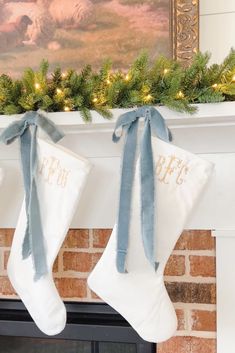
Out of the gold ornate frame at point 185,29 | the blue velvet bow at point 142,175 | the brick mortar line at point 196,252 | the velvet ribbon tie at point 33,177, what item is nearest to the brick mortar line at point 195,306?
the brick mortar line at point 196,252

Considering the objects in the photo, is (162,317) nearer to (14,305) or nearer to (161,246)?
(161,246)

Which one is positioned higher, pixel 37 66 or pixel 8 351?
pixel 37 66

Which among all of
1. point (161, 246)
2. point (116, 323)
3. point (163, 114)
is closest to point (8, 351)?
point (116, 323)

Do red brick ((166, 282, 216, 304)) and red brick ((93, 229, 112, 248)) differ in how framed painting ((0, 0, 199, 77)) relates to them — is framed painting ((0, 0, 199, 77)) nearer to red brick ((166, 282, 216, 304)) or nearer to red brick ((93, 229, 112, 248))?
red brick ((93, 229, 112, 248))

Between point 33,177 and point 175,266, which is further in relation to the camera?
point 175,266

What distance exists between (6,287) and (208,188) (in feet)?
2.39

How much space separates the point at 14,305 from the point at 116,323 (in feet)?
1.14

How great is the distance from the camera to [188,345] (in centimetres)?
134

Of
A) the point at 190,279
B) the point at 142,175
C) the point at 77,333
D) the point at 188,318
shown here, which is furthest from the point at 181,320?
the point at 142,175

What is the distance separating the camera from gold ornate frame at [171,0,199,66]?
4.37 ft

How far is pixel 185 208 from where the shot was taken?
3.67 feet

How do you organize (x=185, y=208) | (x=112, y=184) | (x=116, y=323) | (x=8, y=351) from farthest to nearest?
(x=8, y=351) → (x=116, y=323) → (x=112, y=184) → (x=185, y=208)

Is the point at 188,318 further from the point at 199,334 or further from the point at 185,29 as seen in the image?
the point at 185,29

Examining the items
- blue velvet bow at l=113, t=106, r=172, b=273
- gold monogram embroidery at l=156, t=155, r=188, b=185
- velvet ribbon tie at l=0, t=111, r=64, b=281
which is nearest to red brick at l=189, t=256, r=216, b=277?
blue velvet bow at l=113, t=106, r=172, b=273
